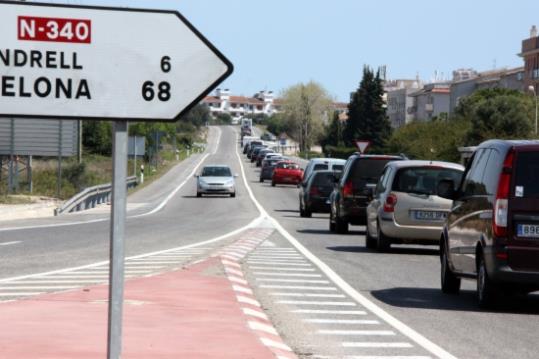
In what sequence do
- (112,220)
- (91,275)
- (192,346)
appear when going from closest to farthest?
(112,220) < (192,346) < (91,275)

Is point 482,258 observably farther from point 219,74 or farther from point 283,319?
point 219,74

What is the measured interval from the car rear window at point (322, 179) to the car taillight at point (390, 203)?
18323mm

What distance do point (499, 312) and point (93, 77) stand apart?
9181mm

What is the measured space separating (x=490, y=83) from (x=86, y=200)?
137 m

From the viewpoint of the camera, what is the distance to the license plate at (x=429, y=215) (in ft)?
81.0

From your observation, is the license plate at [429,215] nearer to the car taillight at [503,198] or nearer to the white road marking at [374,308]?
the white road marking at [374,308]

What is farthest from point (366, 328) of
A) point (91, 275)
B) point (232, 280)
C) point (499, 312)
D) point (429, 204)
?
point (429, 204)

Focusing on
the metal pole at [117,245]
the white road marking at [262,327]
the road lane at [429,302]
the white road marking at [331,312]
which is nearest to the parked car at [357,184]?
the road lane at [429,302]

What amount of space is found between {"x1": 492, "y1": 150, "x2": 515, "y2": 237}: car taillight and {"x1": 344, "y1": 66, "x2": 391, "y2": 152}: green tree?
14373cm

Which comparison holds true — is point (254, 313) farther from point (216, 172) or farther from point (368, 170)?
point (216, 172)

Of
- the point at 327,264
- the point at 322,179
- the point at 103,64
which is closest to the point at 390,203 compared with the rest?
the point at 327,264

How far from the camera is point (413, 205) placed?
2472 cm

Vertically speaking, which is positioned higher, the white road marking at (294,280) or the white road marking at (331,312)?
the white road marking at (331,312)

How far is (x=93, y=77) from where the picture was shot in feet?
22.0
